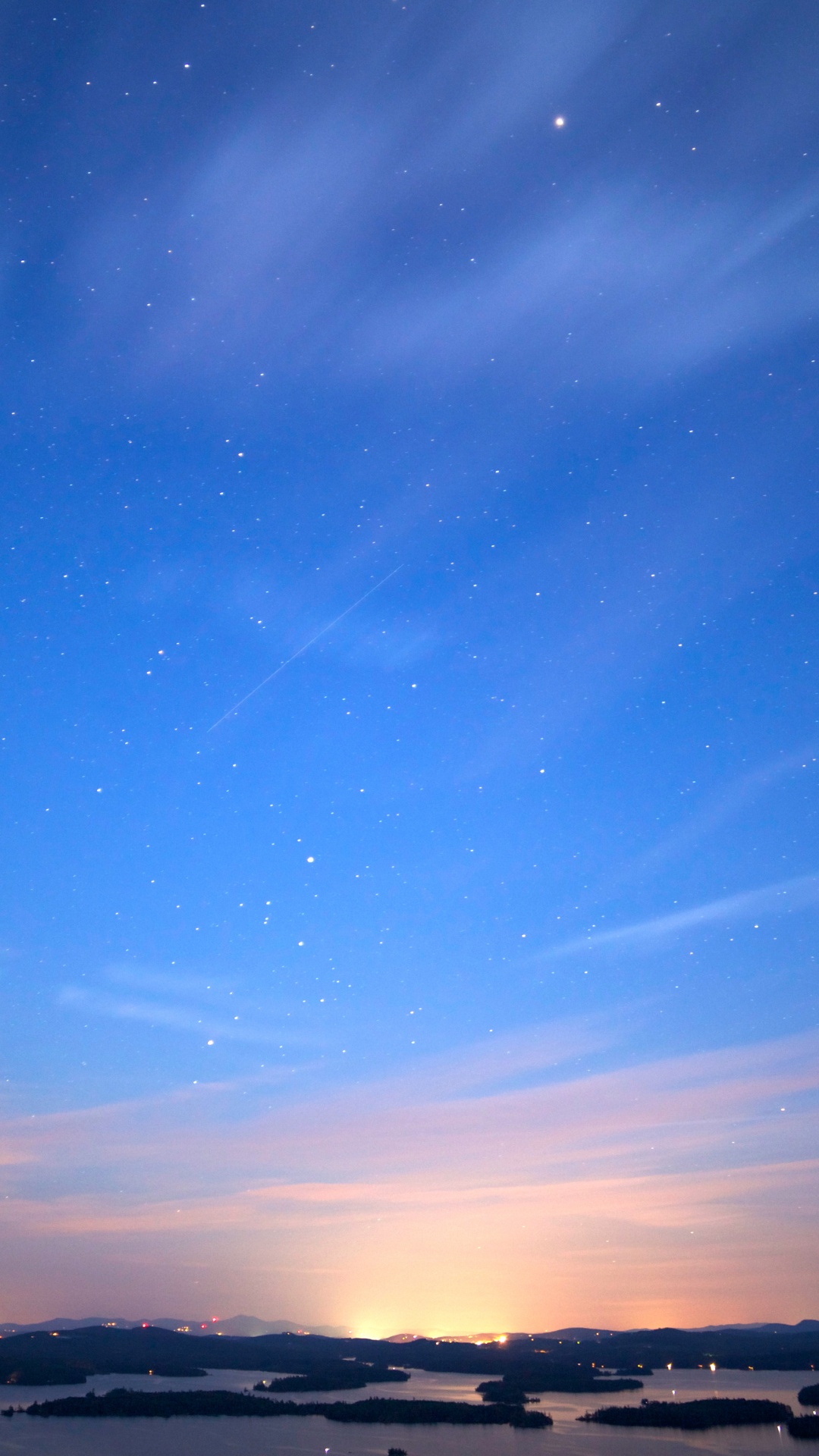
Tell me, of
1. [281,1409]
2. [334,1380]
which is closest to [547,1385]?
[334,1380]

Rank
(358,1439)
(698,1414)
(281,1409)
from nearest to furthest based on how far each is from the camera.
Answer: (358,1439) < (698,1414) < (281,1409)

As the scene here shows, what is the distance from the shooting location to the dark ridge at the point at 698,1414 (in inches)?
2469

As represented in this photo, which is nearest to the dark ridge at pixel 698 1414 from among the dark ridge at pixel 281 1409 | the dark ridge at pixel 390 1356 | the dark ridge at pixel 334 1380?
the dark ridge at pixel 281 1409

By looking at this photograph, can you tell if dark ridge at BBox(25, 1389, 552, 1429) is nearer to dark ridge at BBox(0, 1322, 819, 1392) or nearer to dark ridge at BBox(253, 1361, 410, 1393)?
dark ridge at BBox(253, 1361, 410, 1393)

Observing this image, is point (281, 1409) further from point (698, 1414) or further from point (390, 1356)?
point (390, 1356)

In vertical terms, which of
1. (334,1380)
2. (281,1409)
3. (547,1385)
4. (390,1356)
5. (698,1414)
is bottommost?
(390,1356)

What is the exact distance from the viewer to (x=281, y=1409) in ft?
243

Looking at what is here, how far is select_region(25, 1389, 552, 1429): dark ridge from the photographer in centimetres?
6638

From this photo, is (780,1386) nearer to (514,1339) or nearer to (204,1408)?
(204,1408)

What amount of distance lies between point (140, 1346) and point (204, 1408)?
231 ft

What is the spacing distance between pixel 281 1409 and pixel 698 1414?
32635 millimetres

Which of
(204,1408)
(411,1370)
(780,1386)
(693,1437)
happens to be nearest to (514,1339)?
(411,1370)

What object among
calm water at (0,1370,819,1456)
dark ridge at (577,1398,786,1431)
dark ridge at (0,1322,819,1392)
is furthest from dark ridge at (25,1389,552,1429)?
dark ridge at (0,1322,819,1392)

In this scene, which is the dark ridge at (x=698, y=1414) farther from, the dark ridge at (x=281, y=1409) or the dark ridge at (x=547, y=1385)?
the dark ridge at (x=547, y=1385)
